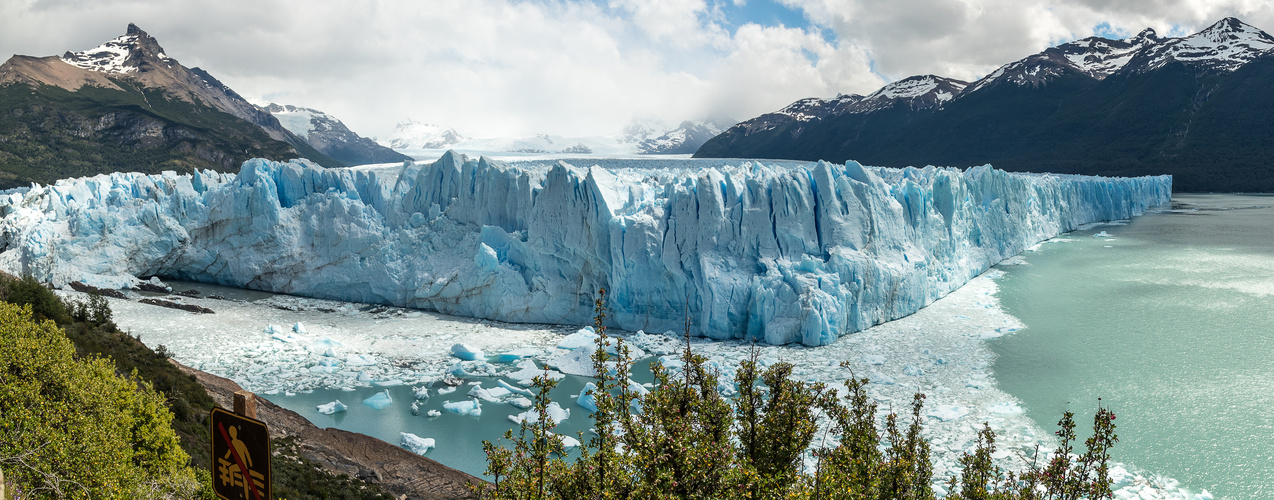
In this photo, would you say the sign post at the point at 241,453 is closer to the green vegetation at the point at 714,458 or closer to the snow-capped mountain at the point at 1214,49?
the green vegetation at the point at 714,458

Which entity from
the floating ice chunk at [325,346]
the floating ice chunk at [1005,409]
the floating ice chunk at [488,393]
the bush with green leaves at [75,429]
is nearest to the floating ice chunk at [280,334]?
the floating ice chunk at [325,346]

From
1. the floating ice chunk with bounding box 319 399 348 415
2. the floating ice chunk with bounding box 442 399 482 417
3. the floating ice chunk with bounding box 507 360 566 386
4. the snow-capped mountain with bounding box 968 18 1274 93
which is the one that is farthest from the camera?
the snow-capped mountain with bounding box 968 18 1274 93

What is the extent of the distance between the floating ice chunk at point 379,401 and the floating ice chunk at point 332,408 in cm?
41

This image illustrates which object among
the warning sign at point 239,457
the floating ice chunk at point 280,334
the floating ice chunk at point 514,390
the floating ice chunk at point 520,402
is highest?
the warning sign at point 239,457

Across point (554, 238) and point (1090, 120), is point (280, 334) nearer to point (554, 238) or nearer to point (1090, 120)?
point (554, 238)

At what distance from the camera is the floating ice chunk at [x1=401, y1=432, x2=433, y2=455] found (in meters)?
10.0

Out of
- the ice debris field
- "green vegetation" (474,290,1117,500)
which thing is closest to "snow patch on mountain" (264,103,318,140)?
the ice debris field

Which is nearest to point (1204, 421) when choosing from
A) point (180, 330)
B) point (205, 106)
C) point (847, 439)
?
point (847, 439)

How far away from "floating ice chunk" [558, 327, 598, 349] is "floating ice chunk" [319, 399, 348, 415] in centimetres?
471

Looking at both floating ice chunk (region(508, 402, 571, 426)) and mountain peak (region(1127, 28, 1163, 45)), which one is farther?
mountain peak (region(1127, 28, 1163, 45))

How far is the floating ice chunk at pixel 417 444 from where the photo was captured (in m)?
10.0

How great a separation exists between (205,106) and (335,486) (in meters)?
86.7

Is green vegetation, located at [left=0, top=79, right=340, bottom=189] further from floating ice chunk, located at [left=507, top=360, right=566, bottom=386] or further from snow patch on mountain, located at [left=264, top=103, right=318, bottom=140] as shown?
floating ice chunk, located at [left=507, top=360, right=566, bottom=386]

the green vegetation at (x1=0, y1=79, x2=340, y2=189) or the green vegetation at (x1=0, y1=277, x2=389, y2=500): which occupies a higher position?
the green vegetation at (x1=0, y1=79, x2=340, y2=189)
